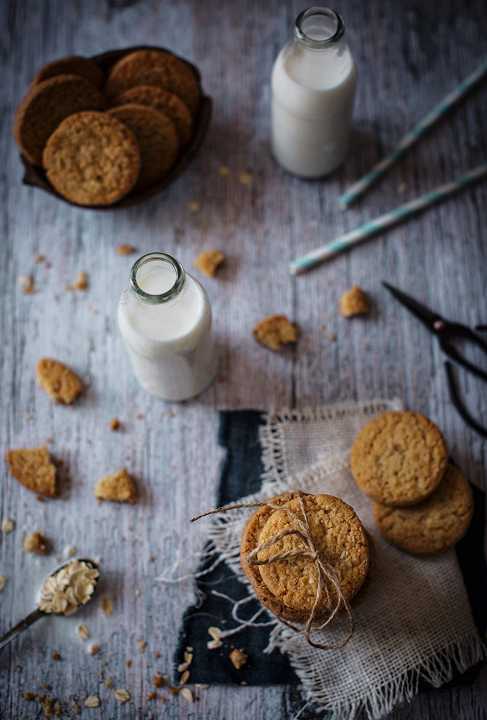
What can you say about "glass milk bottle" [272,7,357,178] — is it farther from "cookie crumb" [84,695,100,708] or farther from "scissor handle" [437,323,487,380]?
"cookie crumb" [84,695,100,708]

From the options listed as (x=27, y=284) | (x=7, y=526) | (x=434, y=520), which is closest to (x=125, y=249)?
(x=27, y=284)

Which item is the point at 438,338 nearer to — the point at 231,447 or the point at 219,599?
the point at 231,447

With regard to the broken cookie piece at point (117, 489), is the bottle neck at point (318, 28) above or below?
above

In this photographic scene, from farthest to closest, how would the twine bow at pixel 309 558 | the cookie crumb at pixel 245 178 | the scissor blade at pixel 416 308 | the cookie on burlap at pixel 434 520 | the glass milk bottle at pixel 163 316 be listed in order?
the cookie crumb at pixel 245 178 → the scissor blade at pixel 416 308 → the cookie on burlap at pixel 434 520 → the glass milk bottle at pixel 163 316 → the twine bow at pixel 309 558

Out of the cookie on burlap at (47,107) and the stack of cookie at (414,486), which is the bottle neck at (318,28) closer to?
the cookie on burlap at (47,107)

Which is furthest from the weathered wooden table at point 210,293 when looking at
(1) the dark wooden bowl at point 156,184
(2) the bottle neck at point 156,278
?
(2) the bottle neck at point 156,278

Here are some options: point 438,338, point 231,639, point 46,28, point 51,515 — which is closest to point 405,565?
point 231,639
